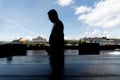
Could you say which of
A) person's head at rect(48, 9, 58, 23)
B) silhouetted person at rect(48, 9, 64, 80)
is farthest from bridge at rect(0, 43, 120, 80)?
person's head at rect(48, 9, 58, 23)

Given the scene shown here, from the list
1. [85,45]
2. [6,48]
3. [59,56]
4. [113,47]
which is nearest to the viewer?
[59,56]

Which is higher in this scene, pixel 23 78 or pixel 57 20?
pixel 57 20

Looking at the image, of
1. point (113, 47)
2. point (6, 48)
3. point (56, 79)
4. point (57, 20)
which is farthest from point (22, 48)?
point (56, 79)

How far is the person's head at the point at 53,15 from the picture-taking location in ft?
25.6

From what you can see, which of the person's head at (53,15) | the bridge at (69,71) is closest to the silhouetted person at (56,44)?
the person's head at (53,15)

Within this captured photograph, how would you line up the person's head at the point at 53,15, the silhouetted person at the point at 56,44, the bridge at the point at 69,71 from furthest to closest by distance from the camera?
the person's head at the point at 53,15 → the silhouetted person at the point at 56,44 → the bridge at the point at 69,71

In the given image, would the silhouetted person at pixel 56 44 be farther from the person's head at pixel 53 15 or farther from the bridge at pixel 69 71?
the bridge at pixel 69 71

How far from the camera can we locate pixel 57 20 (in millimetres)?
7844

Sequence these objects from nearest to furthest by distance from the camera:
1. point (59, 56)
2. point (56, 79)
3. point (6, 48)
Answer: point (56, 79)
point (59, 56)
point (6, 48)

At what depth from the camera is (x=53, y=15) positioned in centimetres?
785

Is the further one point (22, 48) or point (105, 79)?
point (22, 48)

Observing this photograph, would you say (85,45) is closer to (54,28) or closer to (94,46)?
(94,46)

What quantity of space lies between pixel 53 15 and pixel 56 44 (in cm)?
75

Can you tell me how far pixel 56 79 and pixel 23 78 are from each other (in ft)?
2.59
